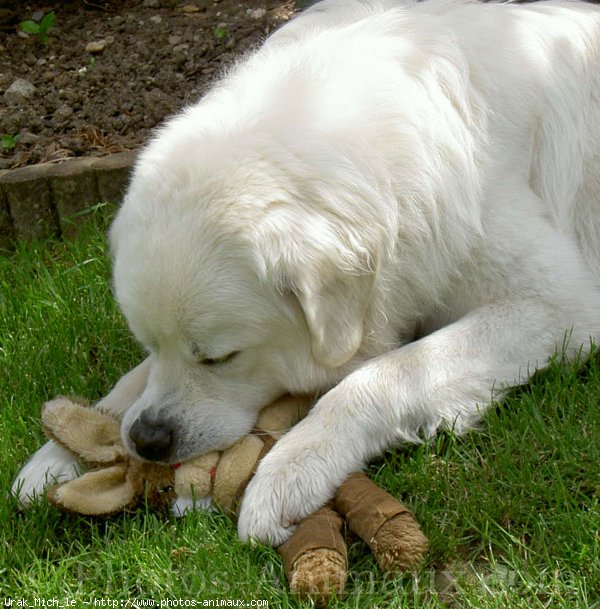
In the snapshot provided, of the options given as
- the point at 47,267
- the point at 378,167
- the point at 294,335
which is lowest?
the point at 47,267

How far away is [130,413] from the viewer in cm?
319

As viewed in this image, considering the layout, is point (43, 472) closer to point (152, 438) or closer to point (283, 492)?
point (152, 438)

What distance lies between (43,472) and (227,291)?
898 millimetres

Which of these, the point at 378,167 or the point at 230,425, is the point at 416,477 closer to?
the point at 230,425

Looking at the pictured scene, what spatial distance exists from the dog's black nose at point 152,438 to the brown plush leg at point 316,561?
1.75 ft

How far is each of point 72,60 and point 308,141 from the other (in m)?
3.94

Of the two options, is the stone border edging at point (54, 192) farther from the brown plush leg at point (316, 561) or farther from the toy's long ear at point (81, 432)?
the brown plush leg at point (316, 561)

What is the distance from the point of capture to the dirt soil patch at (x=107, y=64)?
18.9 ft

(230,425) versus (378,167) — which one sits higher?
(378,167)

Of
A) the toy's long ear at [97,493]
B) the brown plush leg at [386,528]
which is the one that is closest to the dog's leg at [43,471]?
the toy's long ear at [97,493]

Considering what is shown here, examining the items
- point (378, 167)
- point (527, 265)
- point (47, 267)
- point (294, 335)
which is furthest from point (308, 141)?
point (47, 267)

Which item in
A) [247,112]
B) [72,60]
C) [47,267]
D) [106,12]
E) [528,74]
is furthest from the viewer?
[106,12]

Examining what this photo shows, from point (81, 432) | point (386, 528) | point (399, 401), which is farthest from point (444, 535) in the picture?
point (81, 432)

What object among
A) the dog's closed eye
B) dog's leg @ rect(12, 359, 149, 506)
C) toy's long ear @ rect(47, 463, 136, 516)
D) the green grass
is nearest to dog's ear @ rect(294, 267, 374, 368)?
the dog's closed eye
